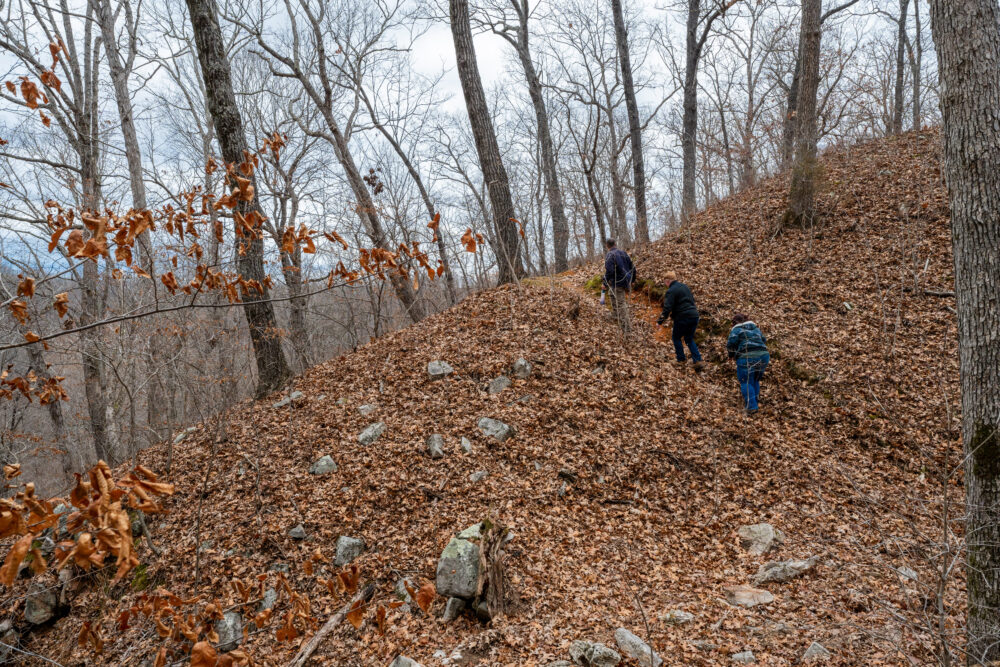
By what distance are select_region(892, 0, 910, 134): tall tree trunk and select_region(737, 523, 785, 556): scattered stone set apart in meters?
15.2

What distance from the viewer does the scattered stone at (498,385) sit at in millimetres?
7117

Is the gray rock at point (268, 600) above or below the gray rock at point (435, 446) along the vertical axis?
below

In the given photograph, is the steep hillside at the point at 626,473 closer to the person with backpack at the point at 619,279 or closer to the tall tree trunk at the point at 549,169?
the person with backpack at the point at 619,279

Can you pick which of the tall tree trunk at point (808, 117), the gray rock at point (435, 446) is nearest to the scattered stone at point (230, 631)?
the gray rock at point (435, 446)

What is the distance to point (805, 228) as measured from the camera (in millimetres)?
9805

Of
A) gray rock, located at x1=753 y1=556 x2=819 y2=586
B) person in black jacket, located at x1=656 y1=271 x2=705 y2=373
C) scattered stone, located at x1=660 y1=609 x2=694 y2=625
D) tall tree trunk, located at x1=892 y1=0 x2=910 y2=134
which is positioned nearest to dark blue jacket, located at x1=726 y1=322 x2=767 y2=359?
person in black jacket, located at x1=656 y1=271 x2=705 y2=373

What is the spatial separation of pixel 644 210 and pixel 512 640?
38.3 ft

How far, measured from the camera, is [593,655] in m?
3.84

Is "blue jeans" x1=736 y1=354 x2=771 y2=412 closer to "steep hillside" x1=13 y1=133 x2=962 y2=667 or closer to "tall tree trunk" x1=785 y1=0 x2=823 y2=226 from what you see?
"steep hillside" x1=13 y1=133 x2=962 y2=667

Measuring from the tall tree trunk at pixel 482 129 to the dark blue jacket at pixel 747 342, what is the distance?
13.6 feet

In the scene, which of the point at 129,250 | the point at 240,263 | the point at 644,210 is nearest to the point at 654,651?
the point at 129,250

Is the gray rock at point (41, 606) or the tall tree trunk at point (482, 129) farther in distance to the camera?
the tall tree trunk at point (482, 129)

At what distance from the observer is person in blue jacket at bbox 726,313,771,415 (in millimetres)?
6906

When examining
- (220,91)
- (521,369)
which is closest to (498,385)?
(521,369)
